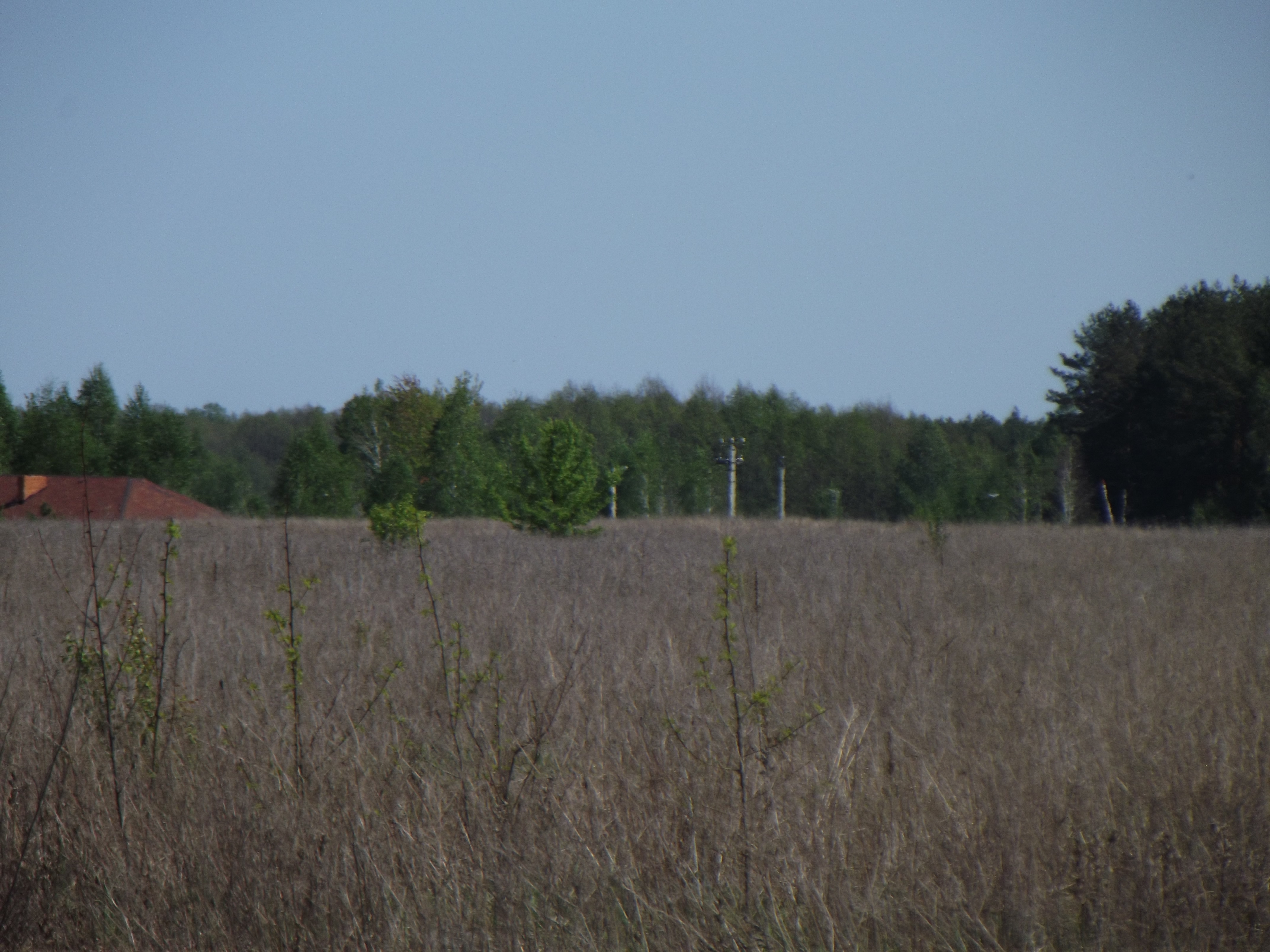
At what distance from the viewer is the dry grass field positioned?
2.30 meters

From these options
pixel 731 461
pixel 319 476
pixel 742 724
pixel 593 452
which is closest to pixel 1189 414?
pixel 731 461

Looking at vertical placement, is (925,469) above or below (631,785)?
above

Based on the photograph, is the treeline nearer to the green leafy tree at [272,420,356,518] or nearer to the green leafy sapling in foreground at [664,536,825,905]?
the green leafy tree at [272,420,356,518]

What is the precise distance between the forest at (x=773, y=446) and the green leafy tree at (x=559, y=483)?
9cm

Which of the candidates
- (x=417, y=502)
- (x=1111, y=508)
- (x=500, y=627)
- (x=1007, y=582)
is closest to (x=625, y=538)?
(x=1007, y=582)

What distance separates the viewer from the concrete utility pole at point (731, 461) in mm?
45906

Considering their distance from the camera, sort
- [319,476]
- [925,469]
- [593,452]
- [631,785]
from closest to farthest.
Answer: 1. [631,785]
2. [593,452]
3. [319,476]
4. [925,469]

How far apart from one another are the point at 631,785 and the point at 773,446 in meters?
69.1

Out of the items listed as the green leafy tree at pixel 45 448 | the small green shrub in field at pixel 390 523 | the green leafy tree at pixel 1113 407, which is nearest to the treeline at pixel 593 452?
the green leafy tree at pixel 45 448

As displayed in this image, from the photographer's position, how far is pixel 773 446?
2803 inches

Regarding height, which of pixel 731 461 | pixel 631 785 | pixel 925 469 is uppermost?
pixel 925 469

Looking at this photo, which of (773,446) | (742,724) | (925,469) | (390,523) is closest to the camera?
(742,724)

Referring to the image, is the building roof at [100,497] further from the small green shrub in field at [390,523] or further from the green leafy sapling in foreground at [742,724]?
the green leafy sapling in foreground at [742,724]

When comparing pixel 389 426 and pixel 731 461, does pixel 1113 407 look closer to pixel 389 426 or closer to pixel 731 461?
pixel 731 461
